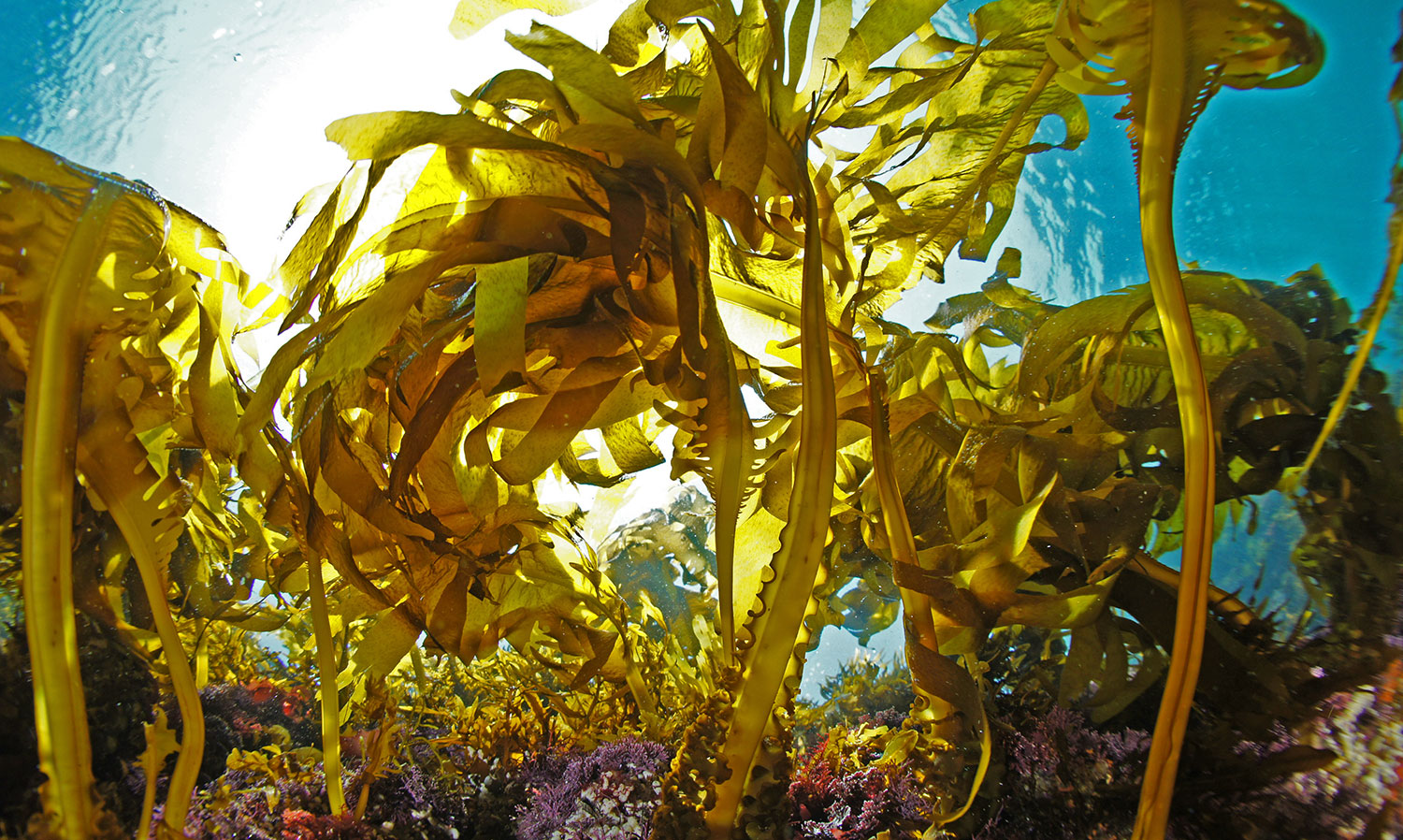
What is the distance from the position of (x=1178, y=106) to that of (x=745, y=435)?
1.16 feet

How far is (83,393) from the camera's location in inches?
17.6

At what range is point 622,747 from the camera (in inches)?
29.1

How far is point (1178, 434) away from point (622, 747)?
28.0 inches

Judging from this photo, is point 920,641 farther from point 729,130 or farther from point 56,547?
point 56,547

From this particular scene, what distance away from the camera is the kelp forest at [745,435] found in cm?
34

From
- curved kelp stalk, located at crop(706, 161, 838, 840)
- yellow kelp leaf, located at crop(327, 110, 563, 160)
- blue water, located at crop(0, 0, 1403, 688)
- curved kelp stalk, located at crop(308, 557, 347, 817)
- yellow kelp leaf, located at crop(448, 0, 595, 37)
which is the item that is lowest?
curved kelp stalk, located at crop(308, 557, 347, 817)

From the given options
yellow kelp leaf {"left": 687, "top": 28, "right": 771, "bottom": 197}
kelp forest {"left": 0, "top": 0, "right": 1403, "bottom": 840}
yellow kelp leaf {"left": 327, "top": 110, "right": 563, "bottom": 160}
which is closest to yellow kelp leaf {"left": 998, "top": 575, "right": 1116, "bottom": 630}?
kelp forest {"left": 0, "top": 0, "right": 1403, "bottom": 840}

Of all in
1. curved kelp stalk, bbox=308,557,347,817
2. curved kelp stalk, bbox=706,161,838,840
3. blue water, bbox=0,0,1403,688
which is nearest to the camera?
→ curved kelp stalk, bbox=706,161,838,840

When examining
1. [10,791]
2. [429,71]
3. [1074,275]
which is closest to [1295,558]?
[10,791]

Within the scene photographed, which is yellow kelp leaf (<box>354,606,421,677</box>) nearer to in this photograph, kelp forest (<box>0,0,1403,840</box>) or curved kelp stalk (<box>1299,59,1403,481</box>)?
kelp forest (<box>0,0,1403,840</box>)

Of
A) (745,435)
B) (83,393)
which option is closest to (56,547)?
(83,393)

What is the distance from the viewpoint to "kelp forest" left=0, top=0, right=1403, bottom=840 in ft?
1.13

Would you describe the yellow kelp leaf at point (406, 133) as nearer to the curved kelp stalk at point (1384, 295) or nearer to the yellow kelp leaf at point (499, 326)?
the yellow kelp leaf at point (499, 326)

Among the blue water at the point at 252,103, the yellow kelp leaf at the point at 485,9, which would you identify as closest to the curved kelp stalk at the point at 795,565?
the yellow kelp leaf at the point at 485,9
